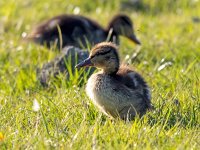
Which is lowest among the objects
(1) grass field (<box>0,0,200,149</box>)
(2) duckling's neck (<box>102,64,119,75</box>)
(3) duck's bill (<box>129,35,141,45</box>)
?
(3) duck's bill (<box>129,35,141,45</box>)

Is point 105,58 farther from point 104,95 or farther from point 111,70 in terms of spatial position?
point 104,95

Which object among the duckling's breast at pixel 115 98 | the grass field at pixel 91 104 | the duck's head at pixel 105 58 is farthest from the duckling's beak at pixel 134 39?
the duckling's breast at pixel 115 98

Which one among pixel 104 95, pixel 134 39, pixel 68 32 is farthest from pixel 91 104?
pixel 134 39

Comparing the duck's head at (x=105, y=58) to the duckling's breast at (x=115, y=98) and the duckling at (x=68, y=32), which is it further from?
the duckling at (x=68, y=32)

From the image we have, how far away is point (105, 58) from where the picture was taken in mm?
5484

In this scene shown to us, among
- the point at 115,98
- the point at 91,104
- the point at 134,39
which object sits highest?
the point at 115,98

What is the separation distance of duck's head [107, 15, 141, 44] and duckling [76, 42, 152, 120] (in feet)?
12.1

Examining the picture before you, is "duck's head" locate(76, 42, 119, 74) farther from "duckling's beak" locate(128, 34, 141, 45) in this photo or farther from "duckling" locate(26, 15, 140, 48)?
"duckling's beak" locate(128, 34, 141, 45)

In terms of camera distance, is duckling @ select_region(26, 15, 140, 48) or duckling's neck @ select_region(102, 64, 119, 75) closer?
duckling's neck @ select_region(102, 64, 119, 75)

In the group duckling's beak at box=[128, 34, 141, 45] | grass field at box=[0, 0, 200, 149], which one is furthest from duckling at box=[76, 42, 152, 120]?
duckling's beak at box=[128, 34, 141, 45]

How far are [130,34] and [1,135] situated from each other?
5.03m

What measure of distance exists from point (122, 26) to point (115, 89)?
4.11 meters

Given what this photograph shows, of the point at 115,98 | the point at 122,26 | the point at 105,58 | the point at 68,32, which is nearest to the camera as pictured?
the point at 115,98

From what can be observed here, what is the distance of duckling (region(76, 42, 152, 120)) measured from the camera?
518cm
